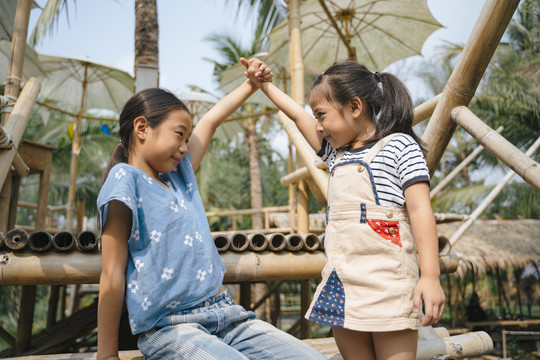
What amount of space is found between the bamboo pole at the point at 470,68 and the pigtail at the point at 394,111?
59 cm

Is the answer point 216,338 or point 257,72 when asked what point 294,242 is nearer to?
point 257,72

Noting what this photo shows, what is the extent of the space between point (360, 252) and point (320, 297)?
0.22 meters

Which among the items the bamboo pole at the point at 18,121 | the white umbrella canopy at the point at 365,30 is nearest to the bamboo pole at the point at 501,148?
the bamboo pole at the point at 18,121

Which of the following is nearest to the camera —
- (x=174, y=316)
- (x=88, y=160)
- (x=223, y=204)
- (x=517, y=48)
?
(x=174, y=316)

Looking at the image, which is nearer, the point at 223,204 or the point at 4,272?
the point at 4,272

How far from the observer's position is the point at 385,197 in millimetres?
1526

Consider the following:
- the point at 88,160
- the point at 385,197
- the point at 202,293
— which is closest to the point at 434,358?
the point at 385,197

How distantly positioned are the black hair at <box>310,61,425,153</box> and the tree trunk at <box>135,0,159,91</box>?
7.50 ft

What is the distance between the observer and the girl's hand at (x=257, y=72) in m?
2.10

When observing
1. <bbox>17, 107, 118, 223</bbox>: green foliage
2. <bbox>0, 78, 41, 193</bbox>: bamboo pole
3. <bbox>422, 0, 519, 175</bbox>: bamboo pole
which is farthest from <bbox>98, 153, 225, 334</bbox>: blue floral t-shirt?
<bbox>17, 107, 118, 223</bbox>: green foliage

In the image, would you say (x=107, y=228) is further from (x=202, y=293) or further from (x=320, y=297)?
(x=320, y=297)

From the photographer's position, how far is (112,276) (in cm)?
143

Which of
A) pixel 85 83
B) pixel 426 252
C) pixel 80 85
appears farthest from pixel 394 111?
pixel 80 85

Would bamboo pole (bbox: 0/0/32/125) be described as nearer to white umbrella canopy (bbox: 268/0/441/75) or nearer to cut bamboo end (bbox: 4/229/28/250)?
cut bamboo end (bbox: 4/229/28/250)
